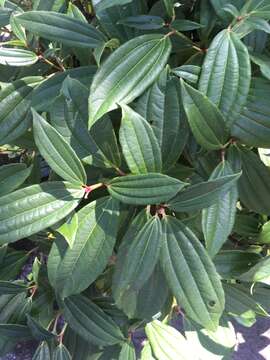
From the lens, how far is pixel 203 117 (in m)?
0.61

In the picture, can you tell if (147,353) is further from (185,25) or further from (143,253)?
(185,25)

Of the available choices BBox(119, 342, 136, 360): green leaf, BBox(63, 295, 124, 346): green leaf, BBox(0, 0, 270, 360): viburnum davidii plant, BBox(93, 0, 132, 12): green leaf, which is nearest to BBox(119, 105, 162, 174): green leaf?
BBox(0, 0, 270, 360): viburnum davidii plant

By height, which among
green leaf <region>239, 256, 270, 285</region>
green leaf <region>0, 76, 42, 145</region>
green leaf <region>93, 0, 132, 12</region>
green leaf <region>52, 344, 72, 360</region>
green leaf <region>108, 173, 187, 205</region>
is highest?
green leaf <region>93, 0, 132, 12</region>

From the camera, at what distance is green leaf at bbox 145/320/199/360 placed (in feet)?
3.23

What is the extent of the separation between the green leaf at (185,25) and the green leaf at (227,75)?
58 millimetres

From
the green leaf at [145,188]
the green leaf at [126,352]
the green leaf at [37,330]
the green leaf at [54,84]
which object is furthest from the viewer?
the green leaf at [126,352]

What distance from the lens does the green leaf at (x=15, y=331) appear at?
0.87m

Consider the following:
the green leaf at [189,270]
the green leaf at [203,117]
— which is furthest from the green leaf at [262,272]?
the green leaf at [203,117]

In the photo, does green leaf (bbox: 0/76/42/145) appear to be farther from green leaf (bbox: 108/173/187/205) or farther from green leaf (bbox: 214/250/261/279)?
green leaf (bbox: 214/250/261/279)

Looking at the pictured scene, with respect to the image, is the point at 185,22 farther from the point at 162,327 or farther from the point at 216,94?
the point at 162,327

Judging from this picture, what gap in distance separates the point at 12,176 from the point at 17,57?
17 centimetres

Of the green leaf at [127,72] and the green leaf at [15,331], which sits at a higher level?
the green leaf at [127,72]

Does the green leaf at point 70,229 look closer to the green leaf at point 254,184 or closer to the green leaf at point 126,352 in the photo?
the green leaf at point 254,184

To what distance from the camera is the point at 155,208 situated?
0.68 metres
